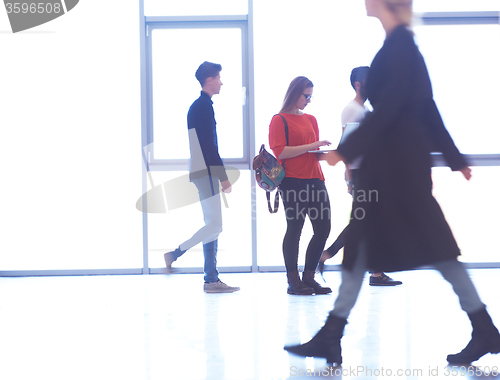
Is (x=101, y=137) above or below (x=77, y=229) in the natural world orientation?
above

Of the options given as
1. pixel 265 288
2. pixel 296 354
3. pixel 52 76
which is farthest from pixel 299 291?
pixel 52 76

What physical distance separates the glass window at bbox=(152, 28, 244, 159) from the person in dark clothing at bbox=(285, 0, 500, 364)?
2568 mm

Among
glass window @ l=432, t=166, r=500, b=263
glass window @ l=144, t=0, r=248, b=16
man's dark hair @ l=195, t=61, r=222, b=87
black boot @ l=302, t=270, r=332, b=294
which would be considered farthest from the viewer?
glass window @ l=432, t=166, r=500, b=263

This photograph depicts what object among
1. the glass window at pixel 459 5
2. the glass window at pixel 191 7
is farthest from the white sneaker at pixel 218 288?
the glass window at pixel 459 5

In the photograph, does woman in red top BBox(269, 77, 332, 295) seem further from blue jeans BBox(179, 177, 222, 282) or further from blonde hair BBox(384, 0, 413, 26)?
blonde hair BBox(384, 0, 413, 26)

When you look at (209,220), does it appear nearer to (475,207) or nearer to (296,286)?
(296,286)

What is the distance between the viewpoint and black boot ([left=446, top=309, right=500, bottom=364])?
1.66 metres

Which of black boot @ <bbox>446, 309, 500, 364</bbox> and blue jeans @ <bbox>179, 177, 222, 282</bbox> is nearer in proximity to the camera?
black boot @ <bbox>446, 309, 500, 364</bbox>

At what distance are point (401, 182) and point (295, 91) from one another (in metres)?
1.59

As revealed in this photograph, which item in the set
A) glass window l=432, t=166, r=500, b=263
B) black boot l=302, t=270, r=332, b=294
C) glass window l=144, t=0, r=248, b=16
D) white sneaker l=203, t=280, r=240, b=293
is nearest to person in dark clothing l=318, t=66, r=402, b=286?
black boot l=302, t=270, r=332, b=294

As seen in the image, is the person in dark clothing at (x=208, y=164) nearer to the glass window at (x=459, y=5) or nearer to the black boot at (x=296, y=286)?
the black boot at (x=296, y=286)

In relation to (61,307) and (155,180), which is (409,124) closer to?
(61,307)

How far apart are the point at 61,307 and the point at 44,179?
1.61 meters

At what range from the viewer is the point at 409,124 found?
5.41 ft
